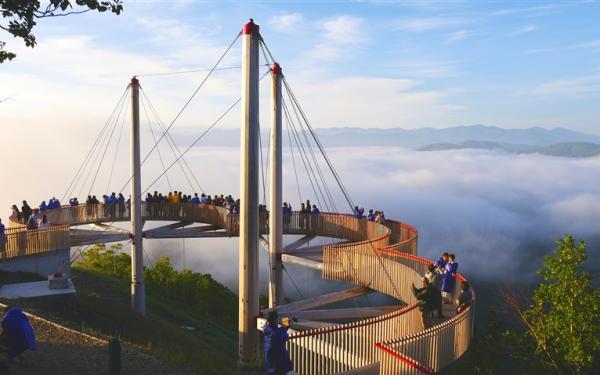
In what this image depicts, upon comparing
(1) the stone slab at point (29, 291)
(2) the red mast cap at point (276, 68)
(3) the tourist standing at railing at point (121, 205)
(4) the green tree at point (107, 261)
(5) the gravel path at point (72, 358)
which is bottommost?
(4) the green tree at point (107, 261)

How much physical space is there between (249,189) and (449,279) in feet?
22.5

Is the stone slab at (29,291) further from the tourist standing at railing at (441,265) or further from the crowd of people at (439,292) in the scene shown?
the tourist standing at railing at (441,265)

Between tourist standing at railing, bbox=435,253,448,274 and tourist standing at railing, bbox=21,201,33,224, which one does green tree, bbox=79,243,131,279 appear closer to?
tourist standing at railing, bbox=21,201,33,224

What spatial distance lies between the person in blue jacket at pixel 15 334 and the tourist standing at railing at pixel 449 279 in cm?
1171

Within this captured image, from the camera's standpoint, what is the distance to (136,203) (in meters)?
31.3

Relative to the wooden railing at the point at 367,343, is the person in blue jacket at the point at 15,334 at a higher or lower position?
higher

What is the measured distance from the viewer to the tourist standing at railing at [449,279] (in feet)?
56.9

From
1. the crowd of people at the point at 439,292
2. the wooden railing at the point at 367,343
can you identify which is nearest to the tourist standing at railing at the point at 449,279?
the crowd of people at the point at 439,292

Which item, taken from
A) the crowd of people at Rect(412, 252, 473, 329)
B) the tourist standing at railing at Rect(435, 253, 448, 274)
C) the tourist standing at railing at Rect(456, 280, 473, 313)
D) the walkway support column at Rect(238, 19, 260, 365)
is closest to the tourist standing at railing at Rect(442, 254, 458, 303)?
the crowd of people at Rect(412, 252, 473, 329)

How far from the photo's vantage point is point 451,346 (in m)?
13.9

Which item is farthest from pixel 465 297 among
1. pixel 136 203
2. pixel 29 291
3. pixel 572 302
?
pixel 136 203

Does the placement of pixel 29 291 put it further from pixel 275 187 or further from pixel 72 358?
pixel 275 187

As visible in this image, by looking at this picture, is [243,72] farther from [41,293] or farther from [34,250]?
[34,250]

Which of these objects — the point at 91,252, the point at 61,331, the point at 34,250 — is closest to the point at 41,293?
the point at 61,331
